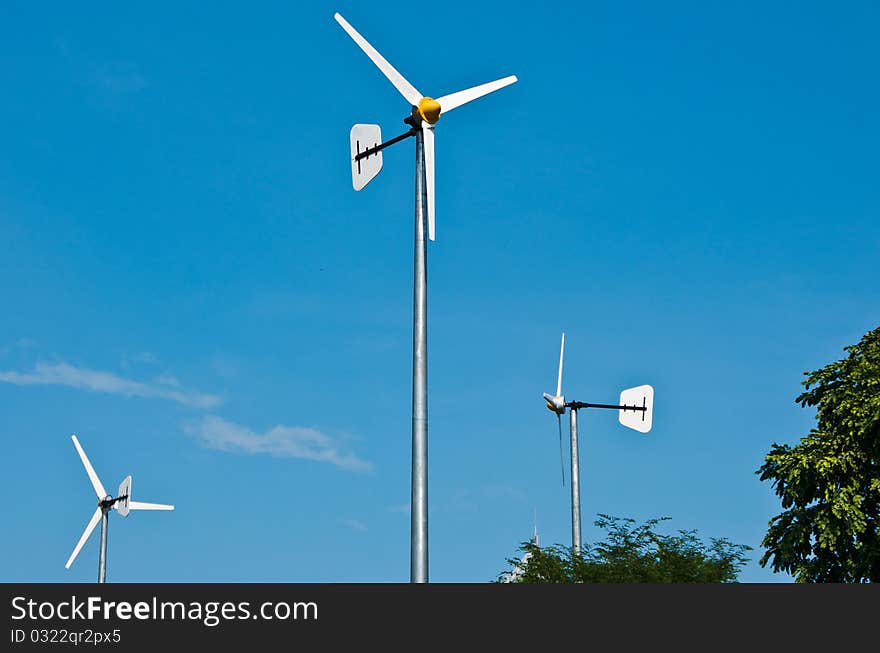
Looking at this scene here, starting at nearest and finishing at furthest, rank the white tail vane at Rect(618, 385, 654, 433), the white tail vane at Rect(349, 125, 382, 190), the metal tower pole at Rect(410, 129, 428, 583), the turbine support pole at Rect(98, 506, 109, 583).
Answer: the metal tower pole at Rect(410, 129, 428, 583) < the white tail vane at Rect(349, 125, 382, 190) < the white tail vane at Rect(618, 385, 654, 433) < the turbine support pole at Rect(98, 506, 109, 583)

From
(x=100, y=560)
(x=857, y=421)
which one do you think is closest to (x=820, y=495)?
(x=857, y=421)

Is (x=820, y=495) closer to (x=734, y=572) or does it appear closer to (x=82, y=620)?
(x=734, y=572)

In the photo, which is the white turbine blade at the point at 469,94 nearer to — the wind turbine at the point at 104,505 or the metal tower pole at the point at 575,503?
the metal tower pole at the point at 575,503

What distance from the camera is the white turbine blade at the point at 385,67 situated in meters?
25.5

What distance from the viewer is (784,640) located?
59.8 ft

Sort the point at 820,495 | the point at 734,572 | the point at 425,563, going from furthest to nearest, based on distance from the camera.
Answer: the point at 820,495
the point at 734,572
the point at 425,563

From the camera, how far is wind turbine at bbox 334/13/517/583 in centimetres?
2041

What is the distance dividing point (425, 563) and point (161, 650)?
16.3 feet

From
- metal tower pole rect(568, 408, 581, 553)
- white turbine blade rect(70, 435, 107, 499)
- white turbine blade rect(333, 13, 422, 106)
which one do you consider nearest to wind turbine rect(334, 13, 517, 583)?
white turbine blade rect(333, 13, 422, 106)

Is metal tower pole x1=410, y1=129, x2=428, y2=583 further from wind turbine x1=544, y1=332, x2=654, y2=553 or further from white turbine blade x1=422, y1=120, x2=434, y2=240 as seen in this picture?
wind turbine x1=544, y1=332, x2=654, y2=553

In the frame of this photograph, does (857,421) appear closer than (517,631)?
No

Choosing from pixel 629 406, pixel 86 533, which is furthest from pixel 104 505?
pixel 629 406

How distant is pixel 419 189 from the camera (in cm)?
2355

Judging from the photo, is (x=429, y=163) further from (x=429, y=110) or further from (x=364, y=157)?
(x=364, y=157)
